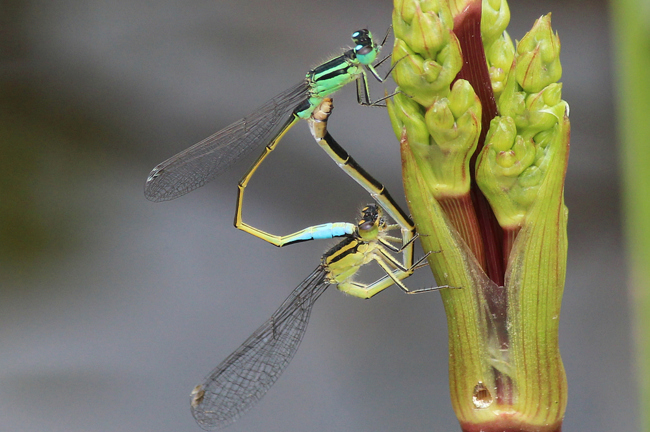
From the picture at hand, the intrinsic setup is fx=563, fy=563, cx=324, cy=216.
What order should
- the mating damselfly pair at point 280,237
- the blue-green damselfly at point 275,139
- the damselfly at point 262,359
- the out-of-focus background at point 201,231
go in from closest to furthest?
1. the blue-green damselfly at point 275,139
2. the mating damselfly pair at point 280,237
3. the damselfly at point 262,359
4. the out-of-focus background at point 201,231

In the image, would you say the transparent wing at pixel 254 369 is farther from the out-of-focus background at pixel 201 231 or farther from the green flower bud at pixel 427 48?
the green flower bud at pixel 427 48

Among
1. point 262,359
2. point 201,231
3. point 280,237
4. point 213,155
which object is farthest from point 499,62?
point 201,231

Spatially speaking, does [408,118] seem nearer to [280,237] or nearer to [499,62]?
[499,62]

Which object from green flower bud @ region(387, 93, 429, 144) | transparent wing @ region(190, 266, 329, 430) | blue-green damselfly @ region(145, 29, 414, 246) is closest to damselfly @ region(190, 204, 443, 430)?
transparent wing @ region(190, 266, 329, 430)

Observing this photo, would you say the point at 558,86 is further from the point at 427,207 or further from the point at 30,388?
the point at 30,388

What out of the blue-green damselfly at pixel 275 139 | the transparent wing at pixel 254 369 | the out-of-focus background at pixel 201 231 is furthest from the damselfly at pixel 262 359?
the out-of-focus background at pixel 201 231

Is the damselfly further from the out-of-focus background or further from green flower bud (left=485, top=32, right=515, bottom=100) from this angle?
green flower bud (left=485, top=32, right=515, bottom=100)
